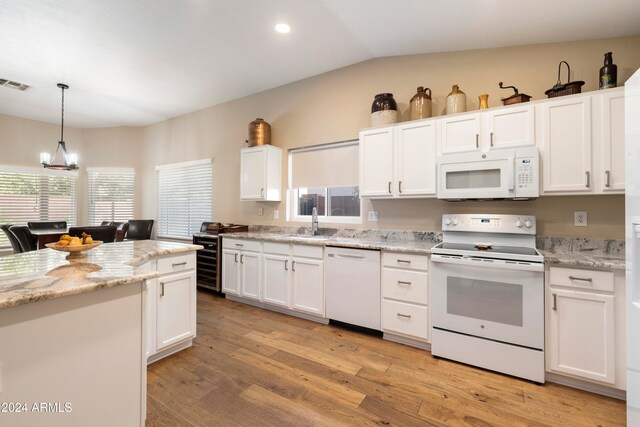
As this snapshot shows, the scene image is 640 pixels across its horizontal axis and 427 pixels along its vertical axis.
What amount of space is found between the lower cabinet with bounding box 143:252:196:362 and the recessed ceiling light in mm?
2217

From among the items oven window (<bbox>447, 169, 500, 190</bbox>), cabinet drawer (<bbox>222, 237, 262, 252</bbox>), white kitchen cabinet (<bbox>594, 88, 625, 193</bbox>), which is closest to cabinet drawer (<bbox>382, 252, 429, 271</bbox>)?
oven window (<bbox>447, 169, 500, 190</bbox>)

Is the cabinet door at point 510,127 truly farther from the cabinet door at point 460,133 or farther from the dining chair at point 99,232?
the dining chair at point 99,232

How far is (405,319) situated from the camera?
8.14ft

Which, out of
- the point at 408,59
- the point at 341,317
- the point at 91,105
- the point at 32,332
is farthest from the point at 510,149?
the point at 91,105

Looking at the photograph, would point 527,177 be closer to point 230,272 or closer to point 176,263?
point 176,263

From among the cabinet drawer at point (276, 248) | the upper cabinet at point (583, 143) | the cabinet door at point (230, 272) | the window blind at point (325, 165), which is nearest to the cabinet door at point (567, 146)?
the upper cabinet at point (583, 143)

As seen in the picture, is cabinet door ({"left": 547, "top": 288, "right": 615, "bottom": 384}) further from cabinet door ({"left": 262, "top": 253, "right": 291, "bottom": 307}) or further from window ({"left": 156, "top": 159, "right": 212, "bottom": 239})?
window ({"left": 156, "top": 159, "right": 212, "bottom": 239})

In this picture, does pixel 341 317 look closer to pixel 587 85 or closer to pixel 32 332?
pixel 32 332

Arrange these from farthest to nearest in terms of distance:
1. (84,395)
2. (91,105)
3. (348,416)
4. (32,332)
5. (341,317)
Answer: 1. (91,105)
2. (341,317)
3. (348,416)
4. (84,395)
5. (32,332)

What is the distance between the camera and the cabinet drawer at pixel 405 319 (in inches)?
94.1

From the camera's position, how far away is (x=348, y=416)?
1.65 m

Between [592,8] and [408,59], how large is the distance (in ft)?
4.74

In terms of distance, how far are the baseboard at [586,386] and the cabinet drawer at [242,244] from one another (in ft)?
9.38

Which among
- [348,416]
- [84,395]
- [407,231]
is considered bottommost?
[348,416]
